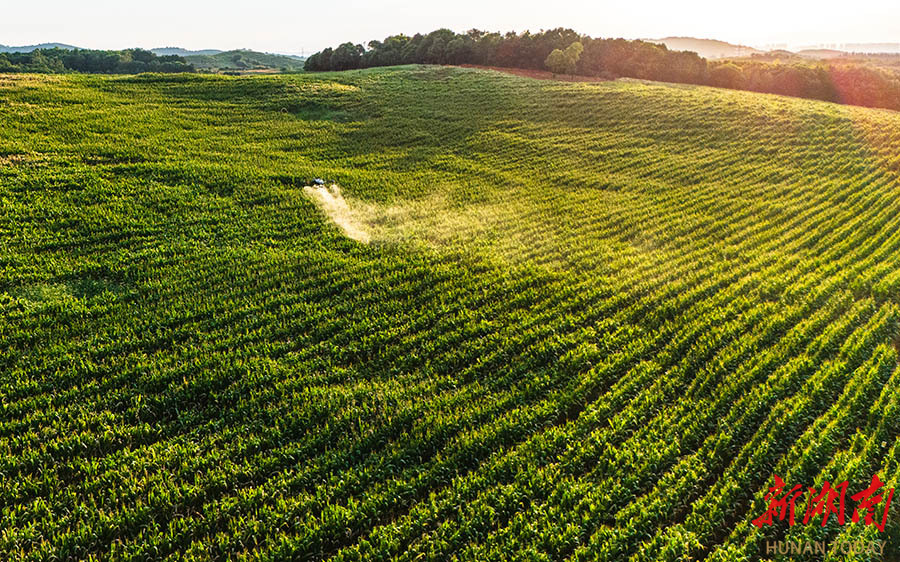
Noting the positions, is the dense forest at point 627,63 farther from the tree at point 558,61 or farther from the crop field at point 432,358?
the crop field at point 432,358

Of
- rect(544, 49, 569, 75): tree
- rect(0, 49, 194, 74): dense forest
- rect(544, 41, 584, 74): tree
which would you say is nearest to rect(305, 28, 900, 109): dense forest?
rect(544, 41, 584, 74): tree

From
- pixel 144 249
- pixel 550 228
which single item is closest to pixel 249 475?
pixel 144 249

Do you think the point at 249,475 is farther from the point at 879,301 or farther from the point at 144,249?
the point at 879,301

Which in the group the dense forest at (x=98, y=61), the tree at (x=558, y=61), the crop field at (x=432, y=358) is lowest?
the crop field at (x=432, y=358)

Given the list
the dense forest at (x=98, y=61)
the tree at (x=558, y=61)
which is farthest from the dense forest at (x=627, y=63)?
the dense forest at (x=98, y=61)

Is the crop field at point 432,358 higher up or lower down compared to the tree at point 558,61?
lower down

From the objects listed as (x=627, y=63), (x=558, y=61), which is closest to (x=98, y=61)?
(x=558, y=61)

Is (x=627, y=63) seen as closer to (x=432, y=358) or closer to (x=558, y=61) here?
(x=558, y=61)
